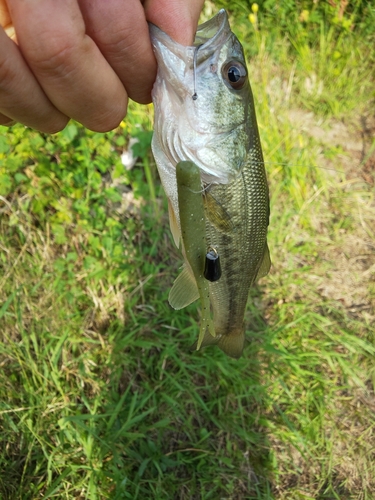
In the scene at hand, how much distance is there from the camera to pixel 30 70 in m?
1.14

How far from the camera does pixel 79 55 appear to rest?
112cm

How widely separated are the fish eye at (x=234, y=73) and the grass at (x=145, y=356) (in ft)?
4.42

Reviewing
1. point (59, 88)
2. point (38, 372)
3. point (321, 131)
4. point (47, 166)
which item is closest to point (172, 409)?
point (38, 372)

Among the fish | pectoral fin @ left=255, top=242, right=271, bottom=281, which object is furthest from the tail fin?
the fish

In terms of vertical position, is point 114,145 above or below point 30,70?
below

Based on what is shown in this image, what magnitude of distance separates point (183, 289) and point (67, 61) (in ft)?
3.12

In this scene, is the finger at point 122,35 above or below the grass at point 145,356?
above

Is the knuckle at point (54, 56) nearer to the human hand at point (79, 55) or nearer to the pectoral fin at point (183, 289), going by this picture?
the human hand at point (79, 55)

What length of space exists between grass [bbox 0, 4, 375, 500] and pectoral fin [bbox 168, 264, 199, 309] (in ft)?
3.77

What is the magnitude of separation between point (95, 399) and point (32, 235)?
3.82 feet

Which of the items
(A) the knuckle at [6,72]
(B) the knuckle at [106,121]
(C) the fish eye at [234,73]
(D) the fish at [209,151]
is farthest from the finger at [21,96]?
(C) the fish eye at [234,73]

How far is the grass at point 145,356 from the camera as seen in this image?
2.41 m

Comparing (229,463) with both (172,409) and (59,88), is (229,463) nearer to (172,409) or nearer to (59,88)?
(172,409)

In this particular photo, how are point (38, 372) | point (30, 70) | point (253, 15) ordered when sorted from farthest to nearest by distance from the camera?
point (253, 15)
point (38, 372)
point (30, 70)
